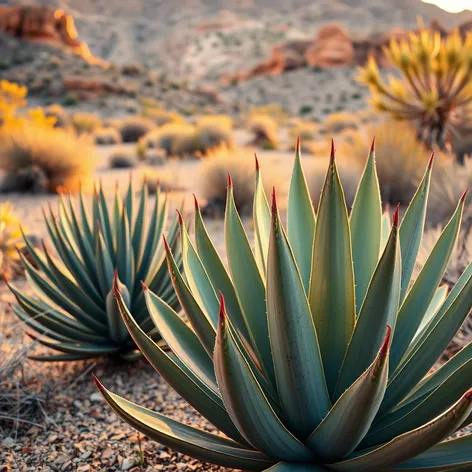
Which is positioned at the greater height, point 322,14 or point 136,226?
point 322,14

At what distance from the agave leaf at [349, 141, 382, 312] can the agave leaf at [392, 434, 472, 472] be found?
51 cm

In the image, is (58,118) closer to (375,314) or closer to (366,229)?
(366,229)

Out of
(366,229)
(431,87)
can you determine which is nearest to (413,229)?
(366,229)

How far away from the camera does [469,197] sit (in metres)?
6.19

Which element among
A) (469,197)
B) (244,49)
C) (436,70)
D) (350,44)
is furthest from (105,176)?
(244,49)

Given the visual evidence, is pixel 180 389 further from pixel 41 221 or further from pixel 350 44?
pixel 350 44

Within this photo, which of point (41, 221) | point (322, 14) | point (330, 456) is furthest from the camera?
point (322, 14)

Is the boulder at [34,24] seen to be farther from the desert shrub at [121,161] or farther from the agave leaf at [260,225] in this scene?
the agave leaf at [260,225]

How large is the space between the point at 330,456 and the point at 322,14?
117 meters

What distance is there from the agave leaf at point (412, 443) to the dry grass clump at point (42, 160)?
9766 mm

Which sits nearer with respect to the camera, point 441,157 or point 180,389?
point 180,389

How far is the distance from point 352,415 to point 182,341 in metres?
0.76

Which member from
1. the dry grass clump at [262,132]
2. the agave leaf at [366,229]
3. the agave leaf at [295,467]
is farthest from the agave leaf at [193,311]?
the dry grass clump at [262,132]

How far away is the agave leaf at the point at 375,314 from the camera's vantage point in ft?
5.11
